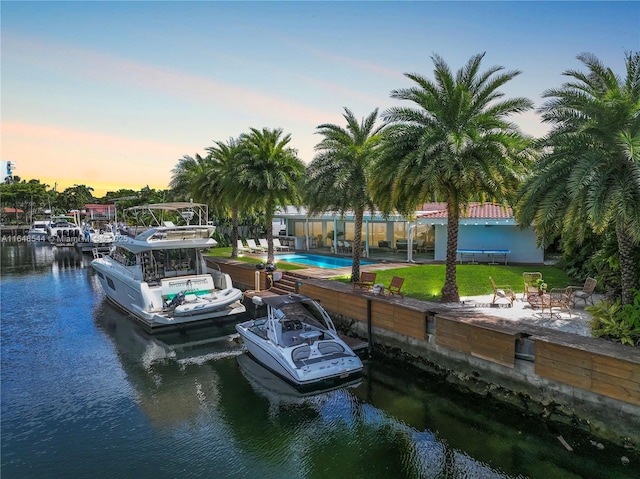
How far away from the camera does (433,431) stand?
8.99 meters

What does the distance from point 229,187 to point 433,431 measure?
61.5 feet

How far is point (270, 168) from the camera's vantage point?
22594 millimetres

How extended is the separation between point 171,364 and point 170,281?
4.74 m

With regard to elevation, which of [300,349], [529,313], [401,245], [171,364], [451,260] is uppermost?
[451,260]

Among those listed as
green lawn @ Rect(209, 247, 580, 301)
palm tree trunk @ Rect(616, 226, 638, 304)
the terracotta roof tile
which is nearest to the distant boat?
green lawn @ Rect(209, 247, 580, 301)

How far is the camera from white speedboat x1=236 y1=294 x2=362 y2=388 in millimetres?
10688

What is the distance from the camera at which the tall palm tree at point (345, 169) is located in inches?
656

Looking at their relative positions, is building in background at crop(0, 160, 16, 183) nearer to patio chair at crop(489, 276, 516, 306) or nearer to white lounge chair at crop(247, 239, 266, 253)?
white lounge chair at crop(247, 239, 266, 253)

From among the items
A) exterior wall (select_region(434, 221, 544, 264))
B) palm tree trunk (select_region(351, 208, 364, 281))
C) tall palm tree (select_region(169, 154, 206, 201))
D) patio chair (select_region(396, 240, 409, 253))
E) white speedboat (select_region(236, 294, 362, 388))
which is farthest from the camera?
tall palm tree (select_region(169, 154, 206, 201))

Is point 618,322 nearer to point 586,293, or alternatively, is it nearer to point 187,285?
point 586,293

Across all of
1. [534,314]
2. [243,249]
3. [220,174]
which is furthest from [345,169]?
[243,249]

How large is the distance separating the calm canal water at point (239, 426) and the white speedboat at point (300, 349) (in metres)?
0.54

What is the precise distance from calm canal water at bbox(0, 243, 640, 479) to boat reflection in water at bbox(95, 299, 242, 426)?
6cm

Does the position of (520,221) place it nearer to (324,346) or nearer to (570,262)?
(324,346)
